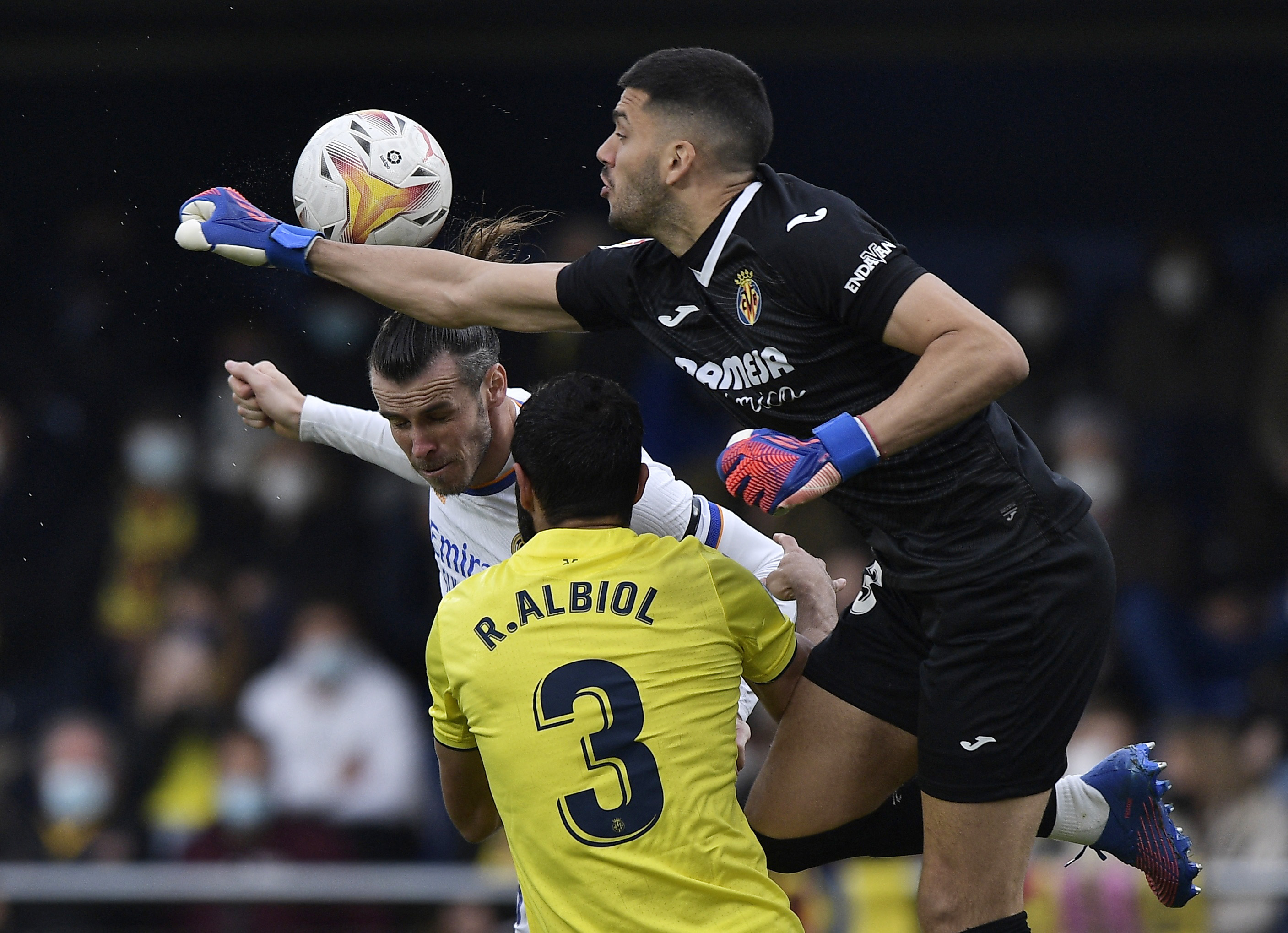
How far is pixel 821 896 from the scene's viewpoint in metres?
6.73

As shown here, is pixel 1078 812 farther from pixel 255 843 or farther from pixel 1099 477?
pixel 1099 477

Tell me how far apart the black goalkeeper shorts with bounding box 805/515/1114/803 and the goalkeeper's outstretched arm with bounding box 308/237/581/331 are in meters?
1.12

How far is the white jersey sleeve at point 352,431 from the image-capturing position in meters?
4.76

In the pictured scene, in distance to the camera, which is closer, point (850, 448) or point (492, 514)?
point (850, 448)

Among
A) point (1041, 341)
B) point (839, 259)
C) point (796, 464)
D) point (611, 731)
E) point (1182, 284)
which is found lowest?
point (1041, 341)

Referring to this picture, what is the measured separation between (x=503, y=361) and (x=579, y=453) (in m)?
4.41

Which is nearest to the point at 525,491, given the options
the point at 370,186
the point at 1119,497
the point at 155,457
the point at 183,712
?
the point at 370,186

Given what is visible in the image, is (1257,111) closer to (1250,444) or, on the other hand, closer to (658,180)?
(1250,444)

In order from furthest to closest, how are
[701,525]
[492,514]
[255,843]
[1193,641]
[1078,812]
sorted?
[1193,641], [255,843], [492,514], [701,525], [1078,812]

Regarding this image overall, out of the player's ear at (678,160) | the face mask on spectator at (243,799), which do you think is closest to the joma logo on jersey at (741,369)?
the player's ear at (678,160)

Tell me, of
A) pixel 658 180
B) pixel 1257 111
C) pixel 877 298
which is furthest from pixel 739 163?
pixel 1257 111

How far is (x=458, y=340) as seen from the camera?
4367 mm

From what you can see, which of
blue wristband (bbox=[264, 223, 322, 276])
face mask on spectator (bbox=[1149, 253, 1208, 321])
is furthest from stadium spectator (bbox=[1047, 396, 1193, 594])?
blue wristband (bbox=[264, 223, 322, 276])

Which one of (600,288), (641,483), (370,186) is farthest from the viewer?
(370,186)
